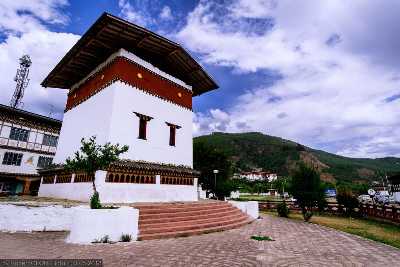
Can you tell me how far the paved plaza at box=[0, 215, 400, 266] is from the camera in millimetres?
7383

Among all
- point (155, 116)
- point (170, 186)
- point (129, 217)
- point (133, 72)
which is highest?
point (133, 72)

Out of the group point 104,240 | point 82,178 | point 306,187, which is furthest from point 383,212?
point 82,178

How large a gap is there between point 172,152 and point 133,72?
626cm

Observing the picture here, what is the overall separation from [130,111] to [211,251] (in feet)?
36.7

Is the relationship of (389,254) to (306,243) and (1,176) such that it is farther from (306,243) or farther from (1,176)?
(1,176)

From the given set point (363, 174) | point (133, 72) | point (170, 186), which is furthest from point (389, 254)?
point (363, 174)

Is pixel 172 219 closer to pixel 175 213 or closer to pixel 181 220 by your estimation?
pixel 181 220

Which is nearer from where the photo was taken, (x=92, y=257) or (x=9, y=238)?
(x=92, y=257)

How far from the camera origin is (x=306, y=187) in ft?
74.8

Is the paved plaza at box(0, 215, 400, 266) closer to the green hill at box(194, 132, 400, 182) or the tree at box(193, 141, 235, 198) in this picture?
the tree at box(193, 141, 235, 198)

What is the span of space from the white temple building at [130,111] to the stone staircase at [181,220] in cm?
335

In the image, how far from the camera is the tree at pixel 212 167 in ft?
113

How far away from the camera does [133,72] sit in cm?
1784

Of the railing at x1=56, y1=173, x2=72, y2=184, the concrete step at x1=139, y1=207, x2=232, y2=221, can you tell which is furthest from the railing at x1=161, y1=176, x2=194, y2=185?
the railing at x1=56, y1=173, x2=72, y2=184
